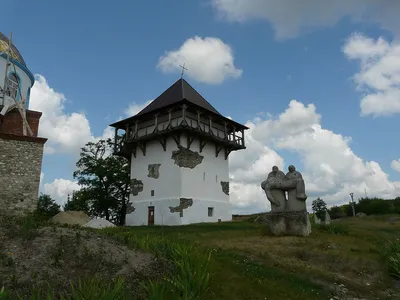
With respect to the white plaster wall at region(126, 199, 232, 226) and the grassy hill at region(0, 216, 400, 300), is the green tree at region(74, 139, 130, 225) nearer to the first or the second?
the white plaster wall at region(126, 199, 232, 226)

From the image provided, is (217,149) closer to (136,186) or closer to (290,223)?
(136,186)

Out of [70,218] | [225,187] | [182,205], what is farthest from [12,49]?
[225,187]

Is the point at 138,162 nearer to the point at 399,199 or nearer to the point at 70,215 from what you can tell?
the point at 70,215

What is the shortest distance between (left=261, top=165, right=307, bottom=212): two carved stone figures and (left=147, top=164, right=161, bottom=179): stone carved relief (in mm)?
12681

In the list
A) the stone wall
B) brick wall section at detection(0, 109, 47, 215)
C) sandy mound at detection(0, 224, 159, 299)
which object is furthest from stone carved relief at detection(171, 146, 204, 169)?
sandy mound at detection(0, 224, 159, 299)

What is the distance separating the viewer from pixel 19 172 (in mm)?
15883

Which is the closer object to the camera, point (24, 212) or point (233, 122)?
point (24, 212)

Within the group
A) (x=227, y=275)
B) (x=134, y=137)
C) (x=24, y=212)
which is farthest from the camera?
(x=134, y=137)

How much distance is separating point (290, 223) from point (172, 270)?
24.1 feet

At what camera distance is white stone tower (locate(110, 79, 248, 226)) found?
23984mm

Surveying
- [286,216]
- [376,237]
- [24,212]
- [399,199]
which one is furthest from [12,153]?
[399,199]

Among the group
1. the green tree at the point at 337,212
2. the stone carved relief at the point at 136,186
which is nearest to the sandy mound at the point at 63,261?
the stone carved relief at the point at 136,186

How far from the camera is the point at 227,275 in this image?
7312 millimetres

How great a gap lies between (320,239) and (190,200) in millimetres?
12908
